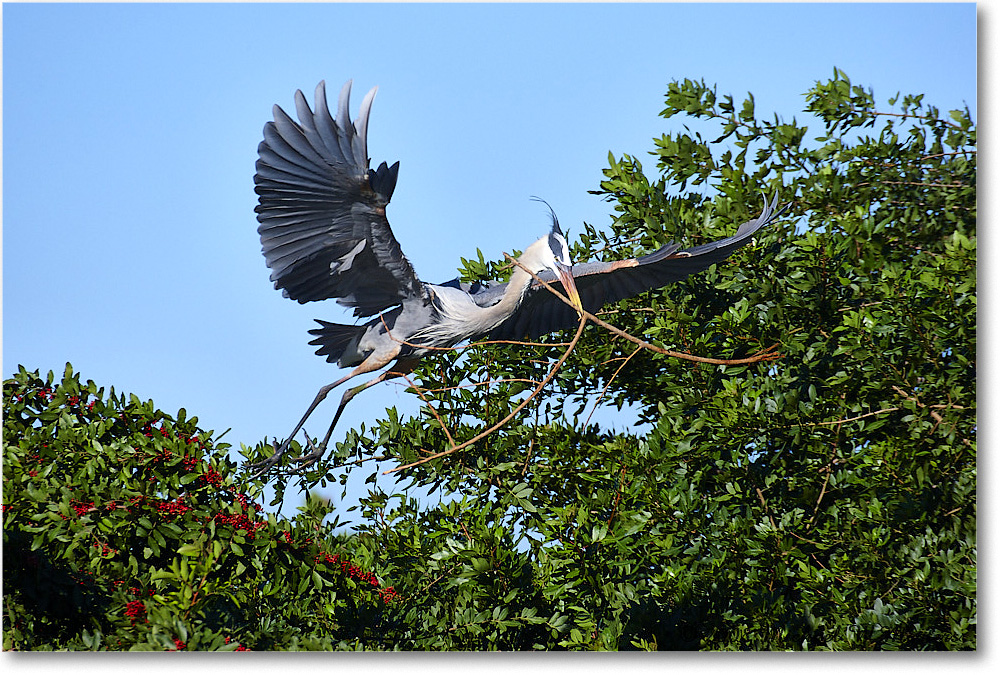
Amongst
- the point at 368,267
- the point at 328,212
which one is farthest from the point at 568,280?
the point at 328,212

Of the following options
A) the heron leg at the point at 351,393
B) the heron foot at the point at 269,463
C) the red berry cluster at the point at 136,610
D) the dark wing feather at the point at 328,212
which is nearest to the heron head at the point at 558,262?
the dark wing feather at the point at 328,212

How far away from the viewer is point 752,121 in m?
2.96

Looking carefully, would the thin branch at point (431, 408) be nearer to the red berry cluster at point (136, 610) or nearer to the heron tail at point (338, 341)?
the heron tail at point (338, 341)

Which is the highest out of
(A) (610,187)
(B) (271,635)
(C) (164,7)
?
(C) (164,7)

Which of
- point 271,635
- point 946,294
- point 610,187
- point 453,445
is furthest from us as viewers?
point 610,187

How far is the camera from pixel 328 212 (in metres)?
2.16

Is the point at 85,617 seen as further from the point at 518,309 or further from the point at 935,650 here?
the point at 935,650

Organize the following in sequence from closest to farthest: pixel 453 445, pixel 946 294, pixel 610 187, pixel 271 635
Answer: pixel 271 635, pixel 946 294, pixel 453 445, pixel 610 187

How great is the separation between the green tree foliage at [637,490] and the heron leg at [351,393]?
9 centimetres

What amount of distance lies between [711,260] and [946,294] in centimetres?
59

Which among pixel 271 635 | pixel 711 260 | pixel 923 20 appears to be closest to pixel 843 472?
pixel 711 260

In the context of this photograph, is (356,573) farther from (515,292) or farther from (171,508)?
(515,292)

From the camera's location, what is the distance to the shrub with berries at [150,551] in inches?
87.4

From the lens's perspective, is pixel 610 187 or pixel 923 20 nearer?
pixel 923 20
